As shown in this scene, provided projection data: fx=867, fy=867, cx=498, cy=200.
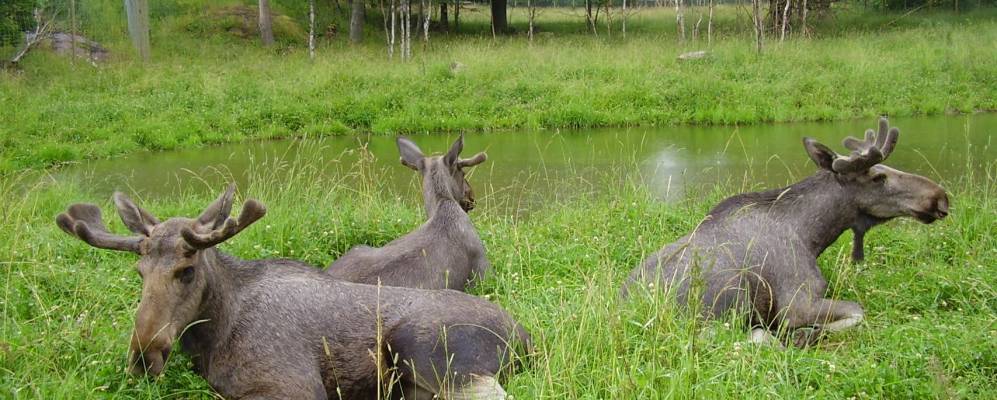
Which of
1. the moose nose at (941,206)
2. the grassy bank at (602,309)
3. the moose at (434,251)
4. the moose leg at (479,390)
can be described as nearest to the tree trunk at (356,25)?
the grassy bank at (602,309)

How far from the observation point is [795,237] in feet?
20.3

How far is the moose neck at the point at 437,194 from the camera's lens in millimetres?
7250

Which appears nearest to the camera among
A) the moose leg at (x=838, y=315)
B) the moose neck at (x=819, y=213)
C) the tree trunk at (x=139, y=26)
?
the moose leg at (x=838, y=315)

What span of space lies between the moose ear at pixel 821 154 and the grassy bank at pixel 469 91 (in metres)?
11.8

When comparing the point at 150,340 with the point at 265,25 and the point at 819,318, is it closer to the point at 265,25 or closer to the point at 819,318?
the point at 819,318

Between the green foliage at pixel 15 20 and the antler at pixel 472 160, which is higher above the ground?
the green foliage at pixel 15 20

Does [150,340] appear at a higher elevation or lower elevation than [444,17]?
lower

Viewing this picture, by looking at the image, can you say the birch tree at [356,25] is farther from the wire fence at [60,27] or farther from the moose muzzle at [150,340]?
the moose muzzle at [150,340]

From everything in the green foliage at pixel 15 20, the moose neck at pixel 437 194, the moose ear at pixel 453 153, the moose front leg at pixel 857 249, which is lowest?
the moose front leg at pixel 857 249

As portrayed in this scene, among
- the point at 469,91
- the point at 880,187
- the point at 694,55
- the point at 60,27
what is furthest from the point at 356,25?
the point at 880,187

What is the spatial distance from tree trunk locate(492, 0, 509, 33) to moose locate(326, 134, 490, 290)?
992 inches

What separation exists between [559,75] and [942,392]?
669 inches

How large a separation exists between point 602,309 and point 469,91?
1530cm

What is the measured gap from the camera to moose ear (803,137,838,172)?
6344mm
